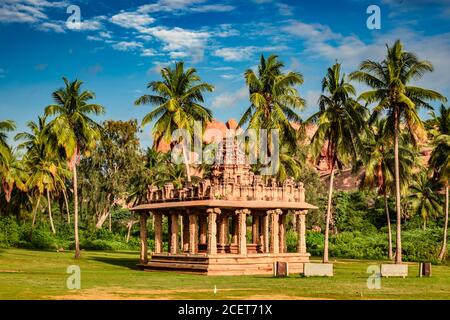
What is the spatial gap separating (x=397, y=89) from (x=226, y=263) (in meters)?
18.2

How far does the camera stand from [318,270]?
3753 centimetres

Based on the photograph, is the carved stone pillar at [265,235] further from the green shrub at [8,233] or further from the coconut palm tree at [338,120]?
the green shrub at [8,233]

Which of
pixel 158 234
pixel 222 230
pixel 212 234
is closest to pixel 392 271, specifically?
pixel 212 234

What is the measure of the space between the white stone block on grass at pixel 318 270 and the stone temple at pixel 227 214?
3062 mm

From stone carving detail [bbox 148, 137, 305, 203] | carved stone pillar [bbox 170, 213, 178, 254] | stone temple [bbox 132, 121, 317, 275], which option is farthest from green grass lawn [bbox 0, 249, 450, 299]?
stone carving detail [bbox 148, 137, 305, 203]

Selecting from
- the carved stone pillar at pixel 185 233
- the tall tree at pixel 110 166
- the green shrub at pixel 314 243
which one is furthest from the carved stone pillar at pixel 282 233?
the tall tree at pixel 110 166

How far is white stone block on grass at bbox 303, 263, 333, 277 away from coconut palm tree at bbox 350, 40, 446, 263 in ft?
42.6

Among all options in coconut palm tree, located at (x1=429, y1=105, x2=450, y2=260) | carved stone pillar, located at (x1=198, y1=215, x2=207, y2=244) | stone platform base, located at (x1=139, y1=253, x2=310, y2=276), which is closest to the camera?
stone platform base, located at (x1=139, y1=253, x2=310, y2=276)

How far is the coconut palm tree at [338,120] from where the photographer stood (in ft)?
174

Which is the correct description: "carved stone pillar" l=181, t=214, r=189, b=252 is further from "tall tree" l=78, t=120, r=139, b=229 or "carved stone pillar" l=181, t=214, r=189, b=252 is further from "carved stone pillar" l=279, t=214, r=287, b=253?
"tall tree" l=78, t=120, r=139, b=229

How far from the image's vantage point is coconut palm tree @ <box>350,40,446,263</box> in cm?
4872

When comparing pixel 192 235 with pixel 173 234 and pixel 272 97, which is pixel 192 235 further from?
pixel 272 97
